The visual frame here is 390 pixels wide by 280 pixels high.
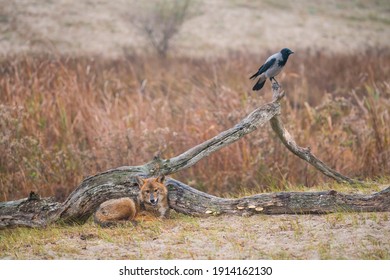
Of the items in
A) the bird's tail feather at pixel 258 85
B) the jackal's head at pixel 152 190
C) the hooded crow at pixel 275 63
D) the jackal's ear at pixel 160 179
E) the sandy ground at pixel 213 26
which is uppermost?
the hooded crow at pixel 275 63

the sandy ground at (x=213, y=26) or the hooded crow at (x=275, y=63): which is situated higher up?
the hooded crow at (x=275, y=63)

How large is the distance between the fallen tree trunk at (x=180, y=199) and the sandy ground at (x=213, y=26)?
696cm

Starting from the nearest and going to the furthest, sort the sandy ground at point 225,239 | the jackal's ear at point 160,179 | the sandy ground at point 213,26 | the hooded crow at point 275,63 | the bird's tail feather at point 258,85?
1. the sandy ground at point 225,239
2. the jackal's ear at point 160,179
3. the hooded crow at point 275,63
4. the bird's tail feather at point 258,85
5. the sandy ground at point 213,26

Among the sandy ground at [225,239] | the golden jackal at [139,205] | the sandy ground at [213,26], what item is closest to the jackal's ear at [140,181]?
the golden jackal at [139,205]

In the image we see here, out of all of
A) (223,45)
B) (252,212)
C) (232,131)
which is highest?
(232,131)

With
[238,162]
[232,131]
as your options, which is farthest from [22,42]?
[232,131]

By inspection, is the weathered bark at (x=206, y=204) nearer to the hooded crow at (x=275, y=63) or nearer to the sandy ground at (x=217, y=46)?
the sandy ground at (x=217, y=46)

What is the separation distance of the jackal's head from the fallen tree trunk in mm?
121

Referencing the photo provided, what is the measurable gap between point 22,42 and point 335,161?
699 centimetres

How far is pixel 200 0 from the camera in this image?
74.2 feet

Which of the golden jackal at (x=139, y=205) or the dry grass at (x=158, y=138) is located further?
the dry grass at (x=158, y=138)

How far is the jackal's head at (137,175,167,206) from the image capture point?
6402mm

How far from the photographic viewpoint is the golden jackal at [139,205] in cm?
636

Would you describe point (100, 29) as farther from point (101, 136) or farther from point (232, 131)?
point (232, 131)
